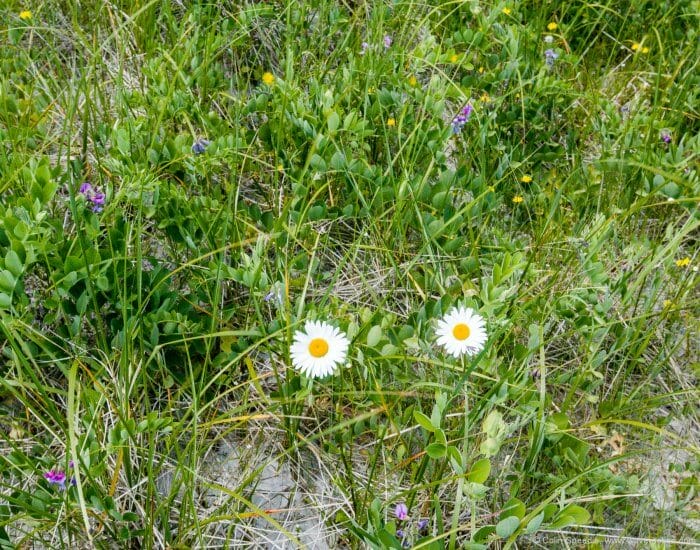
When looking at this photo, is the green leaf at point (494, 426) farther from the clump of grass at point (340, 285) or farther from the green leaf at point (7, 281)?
the green leaf at point (7, 281)

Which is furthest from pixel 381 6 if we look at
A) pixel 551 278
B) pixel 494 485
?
pixel 494 485

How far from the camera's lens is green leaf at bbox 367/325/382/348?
79.2 inches

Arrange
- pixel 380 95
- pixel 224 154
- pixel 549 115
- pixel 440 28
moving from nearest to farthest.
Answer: pixel 224 154, pixel 380 95, pixel 549 115, pixel 440 28

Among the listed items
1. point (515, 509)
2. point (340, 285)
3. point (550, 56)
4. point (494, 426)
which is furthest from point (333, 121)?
point (515, 509)

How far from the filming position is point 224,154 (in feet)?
7.84

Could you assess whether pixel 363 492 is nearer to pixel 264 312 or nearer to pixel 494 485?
pixel 494 485

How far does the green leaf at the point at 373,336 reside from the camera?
6.60ft

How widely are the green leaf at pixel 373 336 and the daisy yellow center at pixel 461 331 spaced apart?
235mm

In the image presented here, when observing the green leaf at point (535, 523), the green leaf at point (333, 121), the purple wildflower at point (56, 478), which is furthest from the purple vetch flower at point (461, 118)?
the purple wildflower at point (56, 478)

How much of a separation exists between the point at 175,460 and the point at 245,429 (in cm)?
Answer: 22

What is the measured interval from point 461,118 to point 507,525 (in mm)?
1622

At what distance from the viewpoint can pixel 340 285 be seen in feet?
8.01

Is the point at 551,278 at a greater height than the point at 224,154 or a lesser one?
lesser

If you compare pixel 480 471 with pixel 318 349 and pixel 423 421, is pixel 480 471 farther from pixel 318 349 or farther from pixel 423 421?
pixel 318 349
